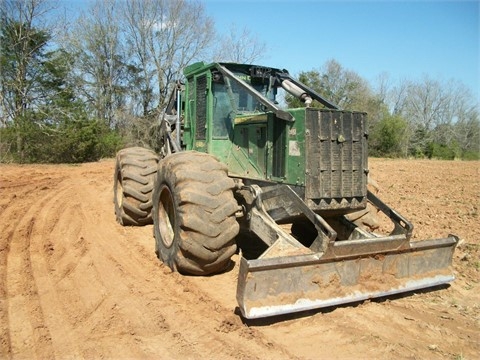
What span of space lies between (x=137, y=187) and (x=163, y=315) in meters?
3.24

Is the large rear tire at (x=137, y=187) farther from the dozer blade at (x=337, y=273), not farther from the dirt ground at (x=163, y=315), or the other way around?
the dozer blade at (x=337, y=273)

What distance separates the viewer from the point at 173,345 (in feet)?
11.6

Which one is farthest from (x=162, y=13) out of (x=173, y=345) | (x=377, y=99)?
(x=173, y=345)

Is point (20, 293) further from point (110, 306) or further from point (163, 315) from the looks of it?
point (163, 315)

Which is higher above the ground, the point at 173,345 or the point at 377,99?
the point at 377,99

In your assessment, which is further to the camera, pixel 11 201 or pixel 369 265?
pixel 11 201

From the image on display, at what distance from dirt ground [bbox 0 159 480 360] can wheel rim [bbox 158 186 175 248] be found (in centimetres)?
41

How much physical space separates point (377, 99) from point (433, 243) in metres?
40.0

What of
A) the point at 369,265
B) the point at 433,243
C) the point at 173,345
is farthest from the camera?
the point at 433,243

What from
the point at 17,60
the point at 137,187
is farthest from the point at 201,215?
the point at 17,60

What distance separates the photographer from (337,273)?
4312mm

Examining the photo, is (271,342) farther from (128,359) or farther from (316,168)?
(316,168)

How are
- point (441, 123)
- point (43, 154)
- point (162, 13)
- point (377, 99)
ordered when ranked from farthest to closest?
point (441, 123), point (377, 99), point (162, 13), point (43, 154)

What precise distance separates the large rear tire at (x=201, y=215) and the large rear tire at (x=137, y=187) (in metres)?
1.94
